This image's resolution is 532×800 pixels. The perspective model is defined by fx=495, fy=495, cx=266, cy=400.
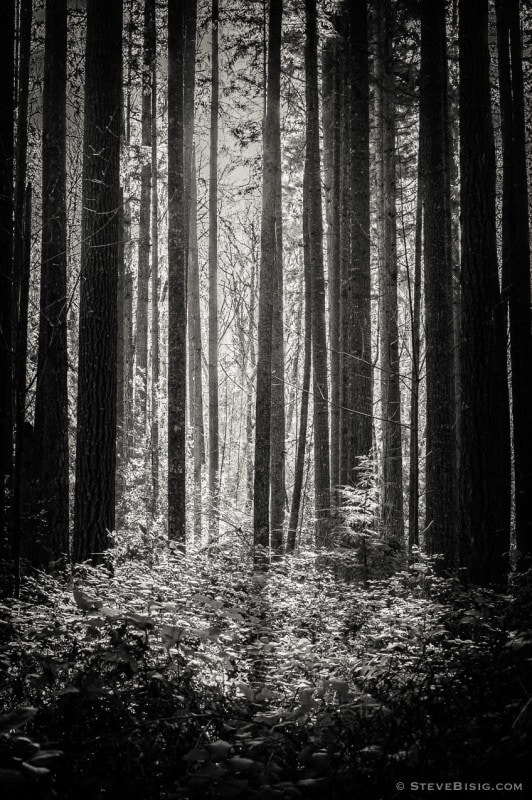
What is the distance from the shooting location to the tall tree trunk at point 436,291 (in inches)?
313

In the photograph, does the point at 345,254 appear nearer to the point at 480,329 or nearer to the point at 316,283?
the point at 316,283

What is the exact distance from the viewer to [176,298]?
916 cm

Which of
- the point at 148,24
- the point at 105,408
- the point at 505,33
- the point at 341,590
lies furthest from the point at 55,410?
the point at 505,33

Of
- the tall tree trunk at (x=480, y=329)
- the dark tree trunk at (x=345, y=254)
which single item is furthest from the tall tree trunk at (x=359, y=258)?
the tall tree trunk at (x=480, y=329)

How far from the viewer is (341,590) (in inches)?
263

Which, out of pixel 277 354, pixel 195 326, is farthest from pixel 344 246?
pixel 195 326

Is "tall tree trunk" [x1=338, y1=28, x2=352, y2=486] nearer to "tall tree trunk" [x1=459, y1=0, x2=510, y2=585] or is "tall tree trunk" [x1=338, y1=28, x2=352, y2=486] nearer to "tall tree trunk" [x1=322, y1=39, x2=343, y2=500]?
"tall tree trunk" [x1=322, y1=39, x2=343, y2=500]

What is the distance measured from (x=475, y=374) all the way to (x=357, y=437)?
2.95 m

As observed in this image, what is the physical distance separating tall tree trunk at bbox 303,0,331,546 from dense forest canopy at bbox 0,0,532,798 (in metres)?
0.05

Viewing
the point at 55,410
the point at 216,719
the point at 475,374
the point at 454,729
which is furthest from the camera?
the point at 55,410

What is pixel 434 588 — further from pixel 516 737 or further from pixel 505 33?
pixel 505 33

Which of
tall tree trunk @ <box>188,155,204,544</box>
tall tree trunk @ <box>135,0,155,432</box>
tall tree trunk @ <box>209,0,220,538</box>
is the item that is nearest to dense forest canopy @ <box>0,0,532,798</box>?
tall tree trunk @ <box>135,0,155,432</box>

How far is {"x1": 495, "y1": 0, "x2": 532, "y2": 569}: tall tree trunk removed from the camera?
9.39 m

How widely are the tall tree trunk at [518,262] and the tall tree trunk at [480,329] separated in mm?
2998
